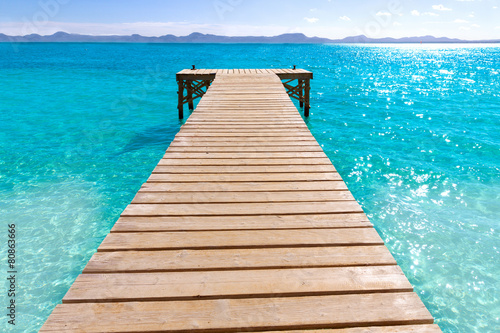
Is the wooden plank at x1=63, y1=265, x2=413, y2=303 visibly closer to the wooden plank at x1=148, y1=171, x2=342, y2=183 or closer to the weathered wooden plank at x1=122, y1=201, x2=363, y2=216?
the weathered wooden plank at x1=122, y1=201, x2=363, y2=216

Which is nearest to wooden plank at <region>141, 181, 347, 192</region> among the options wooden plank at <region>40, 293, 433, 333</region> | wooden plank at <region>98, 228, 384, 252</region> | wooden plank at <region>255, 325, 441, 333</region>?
wooden plank at <region>98, 228, 384, 252</region>

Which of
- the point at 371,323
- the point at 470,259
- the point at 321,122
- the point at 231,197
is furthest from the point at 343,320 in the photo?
the point at 321,122

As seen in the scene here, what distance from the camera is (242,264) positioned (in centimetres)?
237

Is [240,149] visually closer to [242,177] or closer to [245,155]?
[245,155]

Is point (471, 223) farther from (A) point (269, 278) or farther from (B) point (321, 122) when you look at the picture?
(B) point (321, 122)

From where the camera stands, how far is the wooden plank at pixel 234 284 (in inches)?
81.5

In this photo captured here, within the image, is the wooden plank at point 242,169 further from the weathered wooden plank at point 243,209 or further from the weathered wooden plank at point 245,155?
the weathered wooden plank at point 243,209

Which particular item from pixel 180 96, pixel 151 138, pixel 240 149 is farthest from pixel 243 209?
pixel 180 96

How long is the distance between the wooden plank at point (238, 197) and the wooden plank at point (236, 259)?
873 mm

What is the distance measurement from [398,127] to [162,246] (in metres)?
14.4

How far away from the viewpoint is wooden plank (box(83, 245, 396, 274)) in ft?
7.64

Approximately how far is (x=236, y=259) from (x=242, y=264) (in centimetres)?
A: 8

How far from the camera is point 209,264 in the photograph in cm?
237

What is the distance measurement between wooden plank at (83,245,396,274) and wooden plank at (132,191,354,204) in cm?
87
